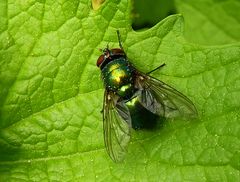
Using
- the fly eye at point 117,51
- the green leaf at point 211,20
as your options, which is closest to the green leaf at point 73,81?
the fly eye at point 117,51

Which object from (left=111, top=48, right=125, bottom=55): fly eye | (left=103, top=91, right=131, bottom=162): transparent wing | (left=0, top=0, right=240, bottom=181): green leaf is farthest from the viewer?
(left=111, top=48, right=125, bottom=55): fly eye

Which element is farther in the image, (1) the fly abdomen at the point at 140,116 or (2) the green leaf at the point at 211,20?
(2) the green leaf at the point at 211,20

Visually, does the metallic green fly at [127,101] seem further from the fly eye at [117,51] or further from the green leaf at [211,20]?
the green leaf at [211,20]

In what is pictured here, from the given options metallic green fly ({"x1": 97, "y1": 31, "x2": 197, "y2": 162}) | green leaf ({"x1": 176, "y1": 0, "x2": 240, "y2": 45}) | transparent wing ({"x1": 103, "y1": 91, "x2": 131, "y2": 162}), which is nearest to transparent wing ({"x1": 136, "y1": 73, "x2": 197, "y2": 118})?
metallic green fly ({"x1": 97, "y1": 31, "x2": 197, "y2": 162})

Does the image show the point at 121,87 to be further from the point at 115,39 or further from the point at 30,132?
the point at 30,132

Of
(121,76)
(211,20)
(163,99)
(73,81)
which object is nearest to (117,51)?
→ (121,76)

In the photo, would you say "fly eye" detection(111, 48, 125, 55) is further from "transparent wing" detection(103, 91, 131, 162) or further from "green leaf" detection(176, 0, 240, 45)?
"green leaf" detection(176, 0, 240, 45)

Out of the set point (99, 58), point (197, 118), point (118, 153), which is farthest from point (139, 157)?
point (99, 58)
